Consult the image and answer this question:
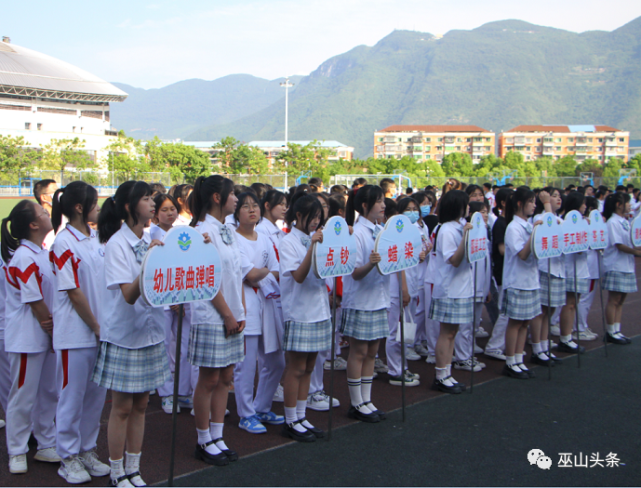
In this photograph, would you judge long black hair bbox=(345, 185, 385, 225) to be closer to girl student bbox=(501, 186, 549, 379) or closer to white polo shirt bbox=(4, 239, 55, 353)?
girl student bbox=(501, 186, 549, 379)

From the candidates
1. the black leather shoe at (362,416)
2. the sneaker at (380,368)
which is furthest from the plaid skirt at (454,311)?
the black leather shoe at (362,416)

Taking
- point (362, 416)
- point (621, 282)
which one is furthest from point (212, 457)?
point (621, 282)

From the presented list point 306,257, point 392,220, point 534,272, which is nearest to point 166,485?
point 306,257

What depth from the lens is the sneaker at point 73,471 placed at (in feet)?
10.4

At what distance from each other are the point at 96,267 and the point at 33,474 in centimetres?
129

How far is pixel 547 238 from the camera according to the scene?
5.04 m

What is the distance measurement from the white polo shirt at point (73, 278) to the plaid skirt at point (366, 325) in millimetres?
1778

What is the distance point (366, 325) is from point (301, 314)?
0.60 metres

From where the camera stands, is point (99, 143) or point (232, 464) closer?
point (232, 464)

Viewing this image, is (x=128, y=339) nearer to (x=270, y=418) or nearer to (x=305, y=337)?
(x=305, y=337)

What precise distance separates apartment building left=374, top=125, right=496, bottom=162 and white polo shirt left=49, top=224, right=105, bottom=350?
129494mm

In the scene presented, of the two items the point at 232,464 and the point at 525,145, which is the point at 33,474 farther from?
the point at 525,145

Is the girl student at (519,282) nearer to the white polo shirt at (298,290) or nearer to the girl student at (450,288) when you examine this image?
the girl student at (450,288)

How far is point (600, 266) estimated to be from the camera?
6355mm
